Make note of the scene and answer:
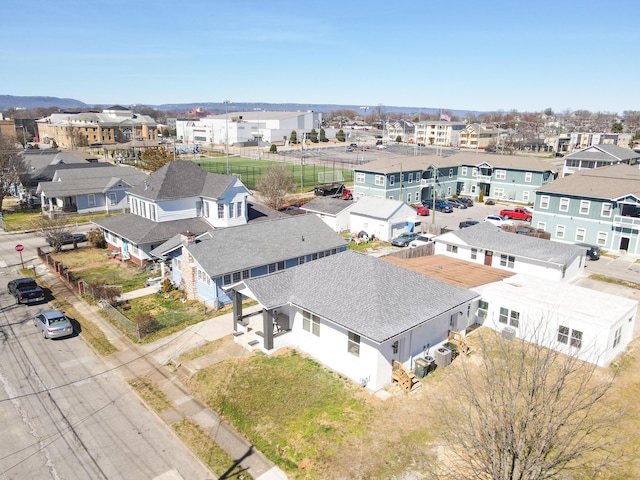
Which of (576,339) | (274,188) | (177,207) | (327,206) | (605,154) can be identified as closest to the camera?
(576,339)

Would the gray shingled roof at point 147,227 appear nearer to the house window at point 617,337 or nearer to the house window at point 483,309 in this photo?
the house window at point 483,309

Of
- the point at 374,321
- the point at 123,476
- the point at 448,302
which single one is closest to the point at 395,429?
the point at 374,321

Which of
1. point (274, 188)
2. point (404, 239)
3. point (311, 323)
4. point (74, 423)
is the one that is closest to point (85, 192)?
point (274, 188)

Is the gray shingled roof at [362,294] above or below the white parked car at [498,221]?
above

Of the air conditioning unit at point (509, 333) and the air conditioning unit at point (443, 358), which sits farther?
the air conditioning unit at point (509, 333)

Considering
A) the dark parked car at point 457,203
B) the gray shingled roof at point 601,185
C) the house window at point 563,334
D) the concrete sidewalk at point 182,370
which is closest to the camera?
the concrete sidewalk at point 182,370

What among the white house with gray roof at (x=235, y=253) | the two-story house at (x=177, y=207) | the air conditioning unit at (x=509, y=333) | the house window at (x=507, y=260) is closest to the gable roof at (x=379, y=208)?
the white house with gray roof at (x=235, y=253)

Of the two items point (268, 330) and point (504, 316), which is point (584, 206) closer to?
point (504, 316)

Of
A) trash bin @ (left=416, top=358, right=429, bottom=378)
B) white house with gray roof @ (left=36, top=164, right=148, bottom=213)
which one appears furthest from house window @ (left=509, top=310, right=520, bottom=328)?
white house with gray roof @ (left=36, top=164, right=148, bottom=213)
